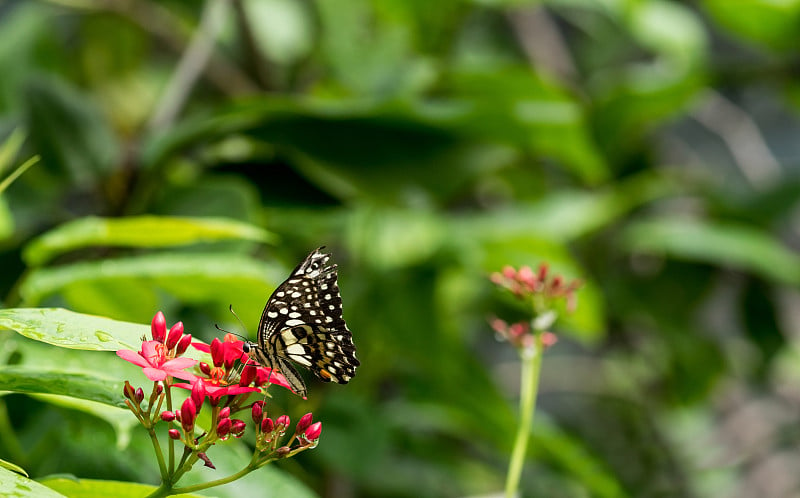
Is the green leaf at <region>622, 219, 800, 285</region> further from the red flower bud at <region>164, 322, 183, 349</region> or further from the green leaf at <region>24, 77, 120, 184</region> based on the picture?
the red flower bud at <region>164, 322, 183, 349</region>

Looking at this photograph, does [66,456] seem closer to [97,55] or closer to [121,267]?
[121,267]

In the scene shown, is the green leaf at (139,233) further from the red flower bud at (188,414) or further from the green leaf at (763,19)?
the green leaf at (763,19)

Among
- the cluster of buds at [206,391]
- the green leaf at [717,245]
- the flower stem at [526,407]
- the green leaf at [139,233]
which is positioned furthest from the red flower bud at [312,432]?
the green leaf at [717,245]

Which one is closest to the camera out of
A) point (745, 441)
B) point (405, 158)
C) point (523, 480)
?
point (405, 158)

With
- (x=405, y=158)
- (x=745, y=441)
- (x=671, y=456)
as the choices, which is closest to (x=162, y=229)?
(x=405, y=158)

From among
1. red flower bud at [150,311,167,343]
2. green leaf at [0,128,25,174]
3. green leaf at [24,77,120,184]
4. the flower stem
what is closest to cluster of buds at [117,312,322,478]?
red flower bud at [150,311,167,343]

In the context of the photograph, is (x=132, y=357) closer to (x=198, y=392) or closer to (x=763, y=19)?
(x=198, y=392)

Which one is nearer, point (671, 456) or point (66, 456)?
point (66, 456)
